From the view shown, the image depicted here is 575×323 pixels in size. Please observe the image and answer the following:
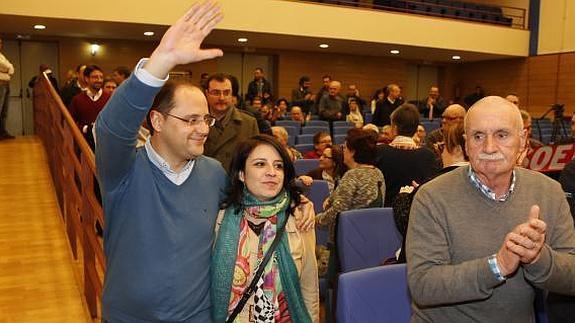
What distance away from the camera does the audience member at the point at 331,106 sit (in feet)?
31.9

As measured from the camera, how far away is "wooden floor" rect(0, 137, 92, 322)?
320 cm

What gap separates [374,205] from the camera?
3.21 m

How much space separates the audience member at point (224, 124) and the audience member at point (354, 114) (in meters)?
7.02

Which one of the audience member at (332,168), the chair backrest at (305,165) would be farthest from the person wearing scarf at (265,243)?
the chair backrest at (305,165)

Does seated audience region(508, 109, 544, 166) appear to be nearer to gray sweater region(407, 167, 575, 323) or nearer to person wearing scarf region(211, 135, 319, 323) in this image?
gray sweater region(407, 167, 575, 323)

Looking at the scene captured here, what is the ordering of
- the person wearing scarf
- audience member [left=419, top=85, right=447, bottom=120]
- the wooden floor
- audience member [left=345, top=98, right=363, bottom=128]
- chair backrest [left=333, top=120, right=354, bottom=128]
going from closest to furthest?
the person wearing scarf
the wooden floor
chair backrest [left=333, top=120, right=354, bottom=128]
audience member [left=345, top=98, right=363, bottom=128]
audience member [left=419, top=85, right=447, bottom=120]

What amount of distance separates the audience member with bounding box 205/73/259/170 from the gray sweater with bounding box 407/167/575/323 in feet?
5.30

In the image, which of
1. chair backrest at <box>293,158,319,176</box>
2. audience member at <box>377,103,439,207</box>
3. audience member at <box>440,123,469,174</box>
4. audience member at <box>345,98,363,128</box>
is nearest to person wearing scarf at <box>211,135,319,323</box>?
audience member at <box>440,123,469,174</box>

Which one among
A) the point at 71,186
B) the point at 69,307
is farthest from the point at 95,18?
the point at 69,307

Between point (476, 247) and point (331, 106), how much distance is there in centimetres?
837

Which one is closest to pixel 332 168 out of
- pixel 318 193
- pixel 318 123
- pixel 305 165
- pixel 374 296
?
pixel 318 193

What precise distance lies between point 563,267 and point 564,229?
0.14 meters

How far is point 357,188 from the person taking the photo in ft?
10.3

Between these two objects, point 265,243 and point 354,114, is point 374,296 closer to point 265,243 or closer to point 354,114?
point 265,243
